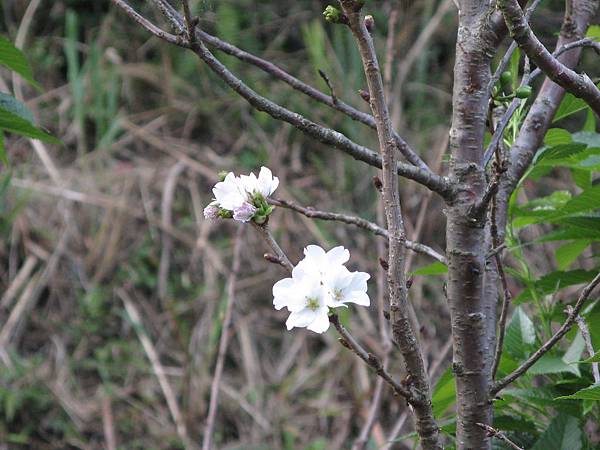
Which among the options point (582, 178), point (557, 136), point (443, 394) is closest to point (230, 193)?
point (443, 394)

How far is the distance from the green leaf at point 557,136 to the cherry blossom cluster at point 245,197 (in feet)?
1.79

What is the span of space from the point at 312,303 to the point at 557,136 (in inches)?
24.1

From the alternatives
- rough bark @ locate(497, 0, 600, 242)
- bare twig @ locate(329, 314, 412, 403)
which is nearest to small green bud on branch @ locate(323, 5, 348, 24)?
bare twig @ locate(329, 314, 412, 403)

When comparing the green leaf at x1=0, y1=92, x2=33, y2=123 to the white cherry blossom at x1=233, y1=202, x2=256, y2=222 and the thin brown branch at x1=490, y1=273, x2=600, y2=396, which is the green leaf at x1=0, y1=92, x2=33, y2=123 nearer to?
the white cherry blossom at x1=233, y1=202, x2=256, y2=222

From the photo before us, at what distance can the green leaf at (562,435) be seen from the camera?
1047mm

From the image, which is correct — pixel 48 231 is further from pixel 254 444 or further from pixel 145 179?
pixel 254 444

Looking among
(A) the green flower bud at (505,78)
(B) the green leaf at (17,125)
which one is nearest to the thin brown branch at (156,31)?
(B) the green leaf at (17,125)

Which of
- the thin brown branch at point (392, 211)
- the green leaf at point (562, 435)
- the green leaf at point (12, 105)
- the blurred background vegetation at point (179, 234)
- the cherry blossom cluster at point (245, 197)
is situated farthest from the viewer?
the blurred background vegetation at point (179, 234)

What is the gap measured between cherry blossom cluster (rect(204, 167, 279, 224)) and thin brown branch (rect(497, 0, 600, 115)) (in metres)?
0.33

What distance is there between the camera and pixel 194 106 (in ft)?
14.8

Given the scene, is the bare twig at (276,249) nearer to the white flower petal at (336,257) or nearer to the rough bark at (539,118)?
the white flower petal at (336,257)

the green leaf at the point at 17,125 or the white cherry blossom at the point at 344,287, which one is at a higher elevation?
the green leaf at the point at 17,125

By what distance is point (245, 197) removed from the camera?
3.02ft

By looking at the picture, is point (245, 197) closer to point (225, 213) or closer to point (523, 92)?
point (225, 213)
